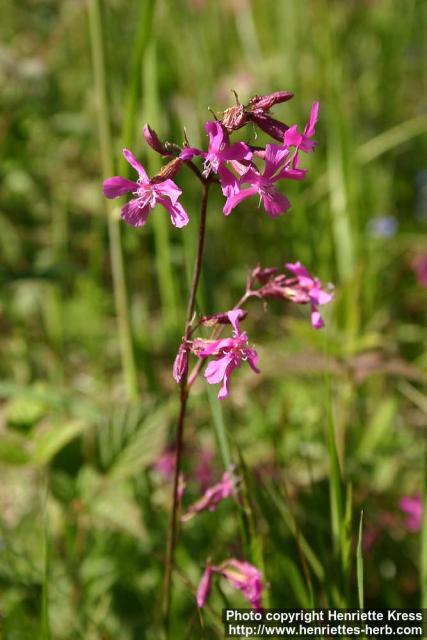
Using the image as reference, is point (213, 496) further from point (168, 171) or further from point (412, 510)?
point (412, 510)

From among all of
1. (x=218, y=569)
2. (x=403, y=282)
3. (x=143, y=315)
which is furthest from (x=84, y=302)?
(x=218, y=569)

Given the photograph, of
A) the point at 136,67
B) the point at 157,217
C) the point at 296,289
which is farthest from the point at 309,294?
the point at 157,217

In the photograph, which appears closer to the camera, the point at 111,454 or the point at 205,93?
the point at 111,454

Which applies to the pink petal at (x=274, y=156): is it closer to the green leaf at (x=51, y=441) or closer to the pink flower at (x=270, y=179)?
the pink flower at (x=270, y=179)

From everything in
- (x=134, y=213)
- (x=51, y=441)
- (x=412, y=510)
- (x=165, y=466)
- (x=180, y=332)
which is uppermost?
(x=134, y=213)

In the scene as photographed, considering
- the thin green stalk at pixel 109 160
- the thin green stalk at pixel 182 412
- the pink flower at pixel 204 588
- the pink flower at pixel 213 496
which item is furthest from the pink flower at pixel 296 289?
the thin green stalk at pixel 109 160

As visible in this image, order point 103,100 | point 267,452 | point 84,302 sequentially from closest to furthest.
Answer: point 103,100 → point 267,452 → point 84,302

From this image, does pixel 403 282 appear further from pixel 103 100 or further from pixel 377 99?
pixel 103 100
